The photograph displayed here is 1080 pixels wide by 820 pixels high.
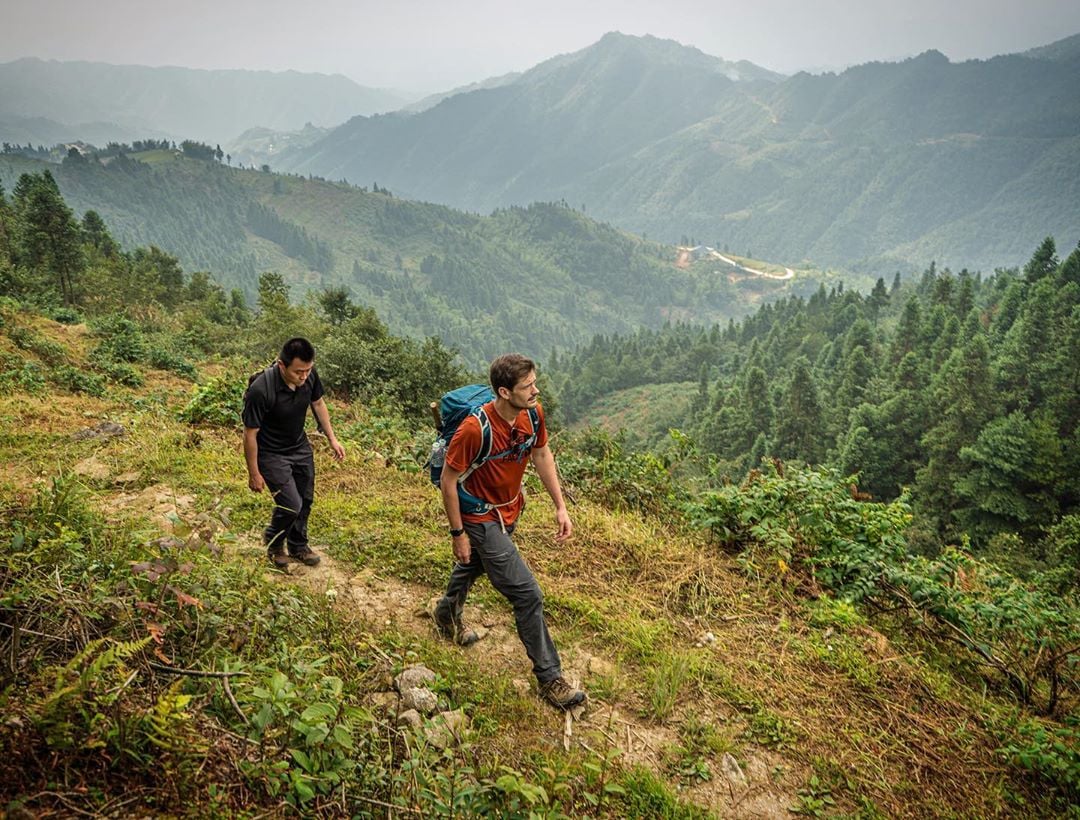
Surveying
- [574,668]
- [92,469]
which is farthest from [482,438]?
[92,469]

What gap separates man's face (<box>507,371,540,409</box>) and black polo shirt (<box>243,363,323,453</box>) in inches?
83.5

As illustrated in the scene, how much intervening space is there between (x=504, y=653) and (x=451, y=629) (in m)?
0.43

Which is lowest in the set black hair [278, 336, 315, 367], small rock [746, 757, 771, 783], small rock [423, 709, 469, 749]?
small rock [746, 757, 771, 783]

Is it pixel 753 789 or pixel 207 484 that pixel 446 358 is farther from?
pixel 753 789

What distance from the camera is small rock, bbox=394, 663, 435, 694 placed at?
3588 mm

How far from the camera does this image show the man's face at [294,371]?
4.61 metres

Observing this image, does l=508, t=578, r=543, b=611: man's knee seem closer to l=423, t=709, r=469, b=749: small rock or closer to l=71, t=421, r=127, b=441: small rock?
l=423, t=709, r=469, b=749: small rock

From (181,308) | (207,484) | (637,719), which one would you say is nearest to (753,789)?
(637,719)

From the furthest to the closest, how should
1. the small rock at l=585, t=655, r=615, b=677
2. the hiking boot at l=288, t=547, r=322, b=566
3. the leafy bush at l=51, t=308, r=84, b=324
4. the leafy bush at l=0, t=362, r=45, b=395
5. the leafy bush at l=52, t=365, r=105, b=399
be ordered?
the leafy bush at l=51, t=308, r=84, b=324 → the leafy bush at l=52, t=365, r=105, b=399 → the leafy bush at l=0, t=362, r=45, b=395 → the hiking boot at l=288, t=547, r=322, b=566 → the small rock at l=585, t=655, r=615, b=677

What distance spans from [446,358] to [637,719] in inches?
754

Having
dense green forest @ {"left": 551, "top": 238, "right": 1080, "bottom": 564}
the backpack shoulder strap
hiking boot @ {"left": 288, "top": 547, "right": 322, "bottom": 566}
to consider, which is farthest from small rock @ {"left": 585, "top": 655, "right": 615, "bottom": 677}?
dense green forest @ {"left": 551, "top": 238, "right": 1080, "bottom": 564}

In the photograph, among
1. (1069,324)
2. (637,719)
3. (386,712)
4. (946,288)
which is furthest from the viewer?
(946,288)

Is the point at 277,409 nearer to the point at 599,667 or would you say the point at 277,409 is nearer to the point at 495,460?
the point at 495,460

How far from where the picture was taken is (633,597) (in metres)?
5.09
